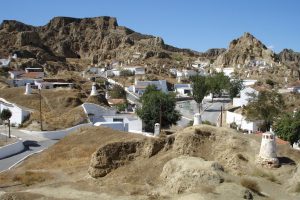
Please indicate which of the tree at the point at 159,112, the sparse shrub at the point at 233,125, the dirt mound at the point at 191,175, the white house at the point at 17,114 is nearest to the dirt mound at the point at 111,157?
the dirt mound at the point at 191,175

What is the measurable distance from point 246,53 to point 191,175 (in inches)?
4412

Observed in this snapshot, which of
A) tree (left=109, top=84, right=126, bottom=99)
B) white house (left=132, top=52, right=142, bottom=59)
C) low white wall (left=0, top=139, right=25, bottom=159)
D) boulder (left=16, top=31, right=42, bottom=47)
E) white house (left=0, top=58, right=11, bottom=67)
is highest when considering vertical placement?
boulder (left=16, top=31, right=42, bottom=47)

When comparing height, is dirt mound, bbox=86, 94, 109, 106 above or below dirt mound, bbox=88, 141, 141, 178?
above

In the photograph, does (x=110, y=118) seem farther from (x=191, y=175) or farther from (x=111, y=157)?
(x=191, y=175)

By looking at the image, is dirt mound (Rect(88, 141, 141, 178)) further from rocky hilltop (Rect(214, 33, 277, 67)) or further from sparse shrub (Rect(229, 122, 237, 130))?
rocky hilltop (Rect(214, 33, 277, 67))

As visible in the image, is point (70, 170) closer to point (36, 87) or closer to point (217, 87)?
point (36, 87)

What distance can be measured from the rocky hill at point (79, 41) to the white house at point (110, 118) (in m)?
56.9

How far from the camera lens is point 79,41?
156 meters

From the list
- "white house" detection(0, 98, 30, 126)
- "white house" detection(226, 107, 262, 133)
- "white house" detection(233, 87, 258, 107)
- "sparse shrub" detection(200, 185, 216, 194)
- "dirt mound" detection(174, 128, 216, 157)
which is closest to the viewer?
"sparse shrub" detection(200, 185, 216, 194)

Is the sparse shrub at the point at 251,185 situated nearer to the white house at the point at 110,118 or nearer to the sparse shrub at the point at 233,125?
the white house at the point at 110,118

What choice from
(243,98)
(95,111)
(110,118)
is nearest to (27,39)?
(243,98)

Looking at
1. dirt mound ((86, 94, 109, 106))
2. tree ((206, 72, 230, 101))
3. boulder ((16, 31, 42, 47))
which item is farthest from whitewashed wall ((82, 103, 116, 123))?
boulder ((16, 31, 42, 47))

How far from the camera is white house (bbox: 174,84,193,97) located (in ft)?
267

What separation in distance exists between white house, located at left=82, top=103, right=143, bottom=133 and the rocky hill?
56928 mm
